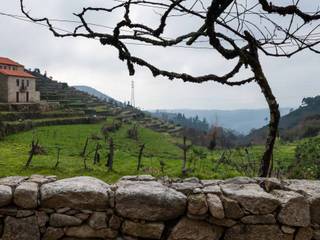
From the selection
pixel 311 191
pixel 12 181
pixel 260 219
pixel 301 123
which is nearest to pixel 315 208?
pixel 311 191

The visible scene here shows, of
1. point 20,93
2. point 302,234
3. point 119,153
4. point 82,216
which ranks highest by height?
point 20,93

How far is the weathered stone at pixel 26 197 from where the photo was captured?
217 inches

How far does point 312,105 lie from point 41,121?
9227 cm

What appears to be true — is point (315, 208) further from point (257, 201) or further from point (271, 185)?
point (257, 201)

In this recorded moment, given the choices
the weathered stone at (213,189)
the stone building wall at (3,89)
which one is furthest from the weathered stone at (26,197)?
the stone building wall at (3,89)

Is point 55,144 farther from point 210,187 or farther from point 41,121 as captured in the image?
point 210,187

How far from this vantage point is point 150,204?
540cm

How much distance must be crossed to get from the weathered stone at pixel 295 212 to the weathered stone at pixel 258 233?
0.16 meters

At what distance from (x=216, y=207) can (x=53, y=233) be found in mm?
2171

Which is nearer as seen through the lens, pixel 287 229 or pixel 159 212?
pixel 287 229

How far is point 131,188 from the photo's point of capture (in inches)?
219

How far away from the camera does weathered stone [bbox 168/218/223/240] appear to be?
211 inches

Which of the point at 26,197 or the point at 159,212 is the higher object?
the point at 26,197

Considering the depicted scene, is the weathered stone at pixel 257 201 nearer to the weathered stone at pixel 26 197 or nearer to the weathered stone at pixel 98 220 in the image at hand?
the weathered stone at pixel 98 220
